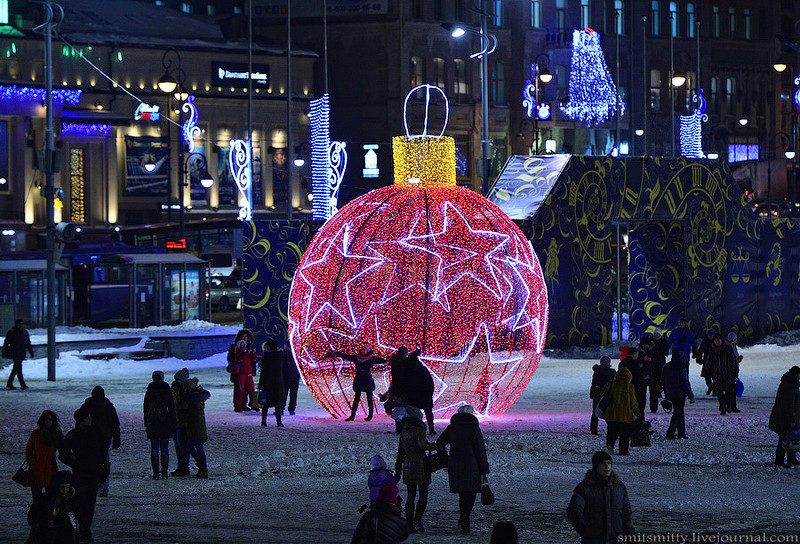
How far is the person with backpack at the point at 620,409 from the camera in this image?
1708 centimetres

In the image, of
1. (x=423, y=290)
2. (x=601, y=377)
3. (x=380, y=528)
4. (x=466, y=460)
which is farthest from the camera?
(x=423, y=290)

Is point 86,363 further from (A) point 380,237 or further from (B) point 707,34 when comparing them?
(B) point 707,34

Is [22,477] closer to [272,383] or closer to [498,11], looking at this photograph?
[272,383]

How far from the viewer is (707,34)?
267 ft

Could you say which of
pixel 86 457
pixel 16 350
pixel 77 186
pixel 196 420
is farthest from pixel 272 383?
pixel 77 186

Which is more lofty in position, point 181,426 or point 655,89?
point 655,89

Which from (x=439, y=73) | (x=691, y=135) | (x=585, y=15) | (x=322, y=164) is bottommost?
(x=322, y=164)

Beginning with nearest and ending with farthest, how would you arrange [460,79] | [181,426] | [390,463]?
1. [181,426]
2. [390,463]
3. [460,79]

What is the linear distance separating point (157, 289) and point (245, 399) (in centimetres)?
2196

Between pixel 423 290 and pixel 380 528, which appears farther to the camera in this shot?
pixel 423 290

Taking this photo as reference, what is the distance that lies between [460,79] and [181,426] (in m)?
57.5

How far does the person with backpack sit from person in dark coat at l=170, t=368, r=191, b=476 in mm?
4972

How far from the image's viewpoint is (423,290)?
64.7ft

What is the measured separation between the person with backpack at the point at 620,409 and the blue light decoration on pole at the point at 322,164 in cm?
3181
